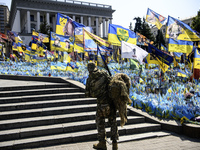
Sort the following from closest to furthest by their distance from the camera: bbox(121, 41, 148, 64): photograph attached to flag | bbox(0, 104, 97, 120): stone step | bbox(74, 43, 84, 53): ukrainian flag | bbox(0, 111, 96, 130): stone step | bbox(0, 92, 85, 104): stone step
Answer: bbox(0, 111, 96, 130): stone step
bbox(0, 104, 97, 120): stone step
bbox(0, 92, 85, 104): stone step
bbox(121, 41, 148, 64): photograph attached to flag
bbox(74, 43, 84, 53): ukrainian flag

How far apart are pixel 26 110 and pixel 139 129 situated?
344 centimetres

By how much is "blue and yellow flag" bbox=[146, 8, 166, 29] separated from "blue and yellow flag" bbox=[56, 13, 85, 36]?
186 inches

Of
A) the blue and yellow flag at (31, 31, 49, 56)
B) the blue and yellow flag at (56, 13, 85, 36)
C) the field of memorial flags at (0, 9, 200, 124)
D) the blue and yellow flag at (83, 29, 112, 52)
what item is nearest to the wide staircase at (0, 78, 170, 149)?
the field of memorial flags at (0, 9, 200, 124)

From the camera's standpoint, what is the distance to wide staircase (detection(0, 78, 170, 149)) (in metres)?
4.33

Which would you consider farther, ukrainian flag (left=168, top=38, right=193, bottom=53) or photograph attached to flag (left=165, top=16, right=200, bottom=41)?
photograph attached to flag (left=165, top=16, right=200, bottom=41)

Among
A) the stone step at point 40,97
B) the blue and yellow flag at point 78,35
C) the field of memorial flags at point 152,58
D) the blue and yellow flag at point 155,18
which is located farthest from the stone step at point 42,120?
the blue and yellow flag at point 155,18

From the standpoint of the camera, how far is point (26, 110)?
210 inches

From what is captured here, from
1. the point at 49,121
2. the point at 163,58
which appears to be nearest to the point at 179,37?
the point at 163,58

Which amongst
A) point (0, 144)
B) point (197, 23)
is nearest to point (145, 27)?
point (197, 23)

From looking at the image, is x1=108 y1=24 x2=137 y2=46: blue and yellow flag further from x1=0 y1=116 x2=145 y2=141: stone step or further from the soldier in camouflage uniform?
the soldier in camouflage uniform

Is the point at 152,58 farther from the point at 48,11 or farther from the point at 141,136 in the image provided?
the point at 48,11

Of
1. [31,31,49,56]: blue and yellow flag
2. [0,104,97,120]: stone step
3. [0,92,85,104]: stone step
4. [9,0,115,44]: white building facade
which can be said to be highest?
[9,0,115,44]: white building facade

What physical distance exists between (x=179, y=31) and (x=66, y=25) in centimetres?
627

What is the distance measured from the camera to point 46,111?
5.27m
